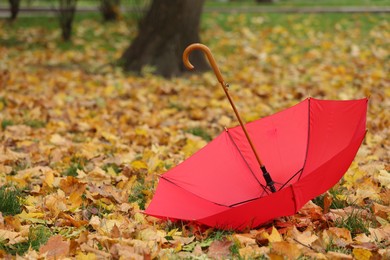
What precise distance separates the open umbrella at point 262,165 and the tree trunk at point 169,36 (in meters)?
4.59

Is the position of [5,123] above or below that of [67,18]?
above

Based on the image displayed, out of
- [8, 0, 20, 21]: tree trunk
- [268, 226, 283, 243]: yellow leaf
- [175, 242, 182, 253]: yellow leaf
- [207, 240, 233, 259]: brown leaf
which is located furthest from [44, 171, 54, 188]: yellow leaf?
[8, 0, 20, 21]: tree trunk

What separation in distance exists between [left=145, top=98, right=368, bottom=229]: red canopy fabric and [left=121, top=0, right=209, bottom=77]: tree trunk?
4.59 m

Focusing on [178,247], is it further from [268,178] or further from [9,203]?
[9,203]

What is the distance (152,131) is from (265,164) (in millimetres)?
2153

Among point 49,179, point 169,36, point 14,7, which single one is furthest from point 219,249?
point 14,7

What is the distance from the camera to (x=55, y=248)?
2.73m

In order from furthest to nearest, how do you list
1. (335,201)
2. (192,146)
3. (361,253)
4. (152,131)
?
(152,131), (192,146), (335,201), (361,253)

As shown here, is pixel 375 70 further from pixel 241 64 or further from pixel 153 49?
pixel 153 49

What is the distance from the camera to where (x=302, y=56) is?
8.82 metres

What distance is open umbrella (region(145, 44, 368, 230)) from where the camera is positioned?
2.76 meters

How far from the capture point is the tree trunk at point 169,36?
7.76m

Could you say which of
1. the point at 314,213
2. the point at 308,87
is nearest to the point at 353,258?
the point at 314,213

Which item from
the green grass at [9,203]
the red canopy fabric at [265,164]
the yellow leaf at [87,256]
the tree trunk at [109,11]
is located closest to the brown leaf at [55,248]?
the yellow leaf at [87,256]
